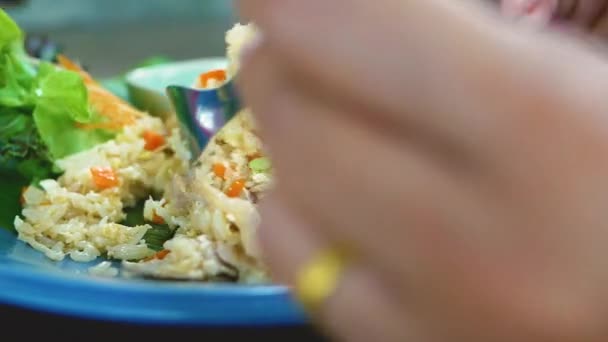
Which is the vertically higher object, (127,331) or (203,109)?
(203,109)

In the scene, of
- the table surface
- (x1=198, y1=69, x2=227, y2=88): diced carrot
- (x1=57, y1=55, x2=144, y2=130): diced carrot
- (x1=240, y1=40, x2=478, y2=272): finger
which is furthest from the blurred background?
(x1=240, y1=40, x2=478, y2=272): finger

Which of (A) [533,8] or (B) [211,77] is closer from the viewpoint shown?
(A) [533,8]

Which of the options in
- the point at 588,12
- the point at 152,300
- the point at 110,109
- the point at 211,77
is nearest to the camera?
the point at 152,300

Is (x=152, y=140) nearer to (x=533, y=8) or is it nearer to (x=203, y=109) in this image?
(x=203, y=109)

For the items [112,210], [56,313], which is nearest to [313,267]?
[56,313]

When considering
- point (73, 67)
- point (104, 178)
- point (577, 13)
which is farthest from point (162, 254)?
point (73, 67)

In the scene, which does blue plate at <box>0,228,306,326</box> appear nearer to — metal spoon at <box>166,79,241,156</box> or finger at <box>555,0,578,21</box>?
metal spoon at <box>166,79,241,156</box>

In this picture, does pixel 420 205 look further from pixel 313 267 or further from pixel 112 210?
Answer: pixel 112 210
